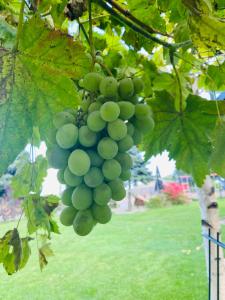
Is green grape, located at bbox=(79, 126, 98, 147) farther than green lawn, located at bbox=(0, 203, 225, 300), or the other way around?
green lawn, located at bbox=(0, 203, 225, 300)

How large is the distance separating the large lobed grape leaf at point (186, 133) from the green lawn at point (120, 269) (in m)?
3.00

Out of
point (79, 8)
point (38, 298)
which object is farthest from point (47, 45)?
point (38, 298)

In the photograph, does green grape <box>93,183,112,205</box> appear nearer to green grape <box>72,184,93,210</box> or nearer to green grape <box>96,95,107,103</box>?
green grape <box>72,184,93,210</box>

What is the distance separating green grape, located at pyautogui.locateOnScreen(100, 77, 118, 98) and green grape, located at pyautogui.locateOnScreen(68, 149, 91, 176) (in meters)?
0.10

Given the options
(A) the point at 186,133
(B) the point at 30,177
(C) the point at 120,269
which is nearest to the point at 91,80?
(A) the point at 186,133

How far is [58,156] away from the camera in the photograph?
0.58 m

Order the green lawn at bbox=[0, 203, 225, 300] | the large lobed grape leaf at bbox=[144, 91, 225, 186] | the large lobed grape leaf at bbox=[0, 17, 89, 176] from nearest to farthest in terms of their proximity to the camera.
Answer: the large lobed grape leaf at bbox=[0, 17, 89, 176] → the large lobed grape leaf at bbox=[144, 91, 225, 186] → the green lawn at bbox=[0, 203, 225, 300]

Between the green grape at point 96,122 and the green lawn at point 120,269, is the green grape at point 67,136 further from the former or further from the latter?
the green lawn at point 120,269

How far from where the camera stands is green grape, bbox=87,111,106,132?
553 millimetres

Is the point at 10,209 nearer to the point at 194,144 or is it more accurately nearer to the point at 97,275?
the point at 97,275

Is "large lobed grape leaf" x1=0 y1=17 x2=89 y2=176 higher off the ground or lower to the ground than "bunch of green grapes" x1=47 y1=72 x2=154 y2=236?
higher

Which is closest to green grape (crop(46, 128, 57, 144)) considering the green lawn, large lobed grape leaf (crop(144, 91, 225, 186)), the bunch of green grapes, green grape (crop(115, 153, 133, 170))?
the bunch of green grapes

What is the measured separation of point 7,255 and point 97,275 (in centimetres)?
369

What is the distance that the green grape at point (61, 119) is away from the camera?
569 mm
